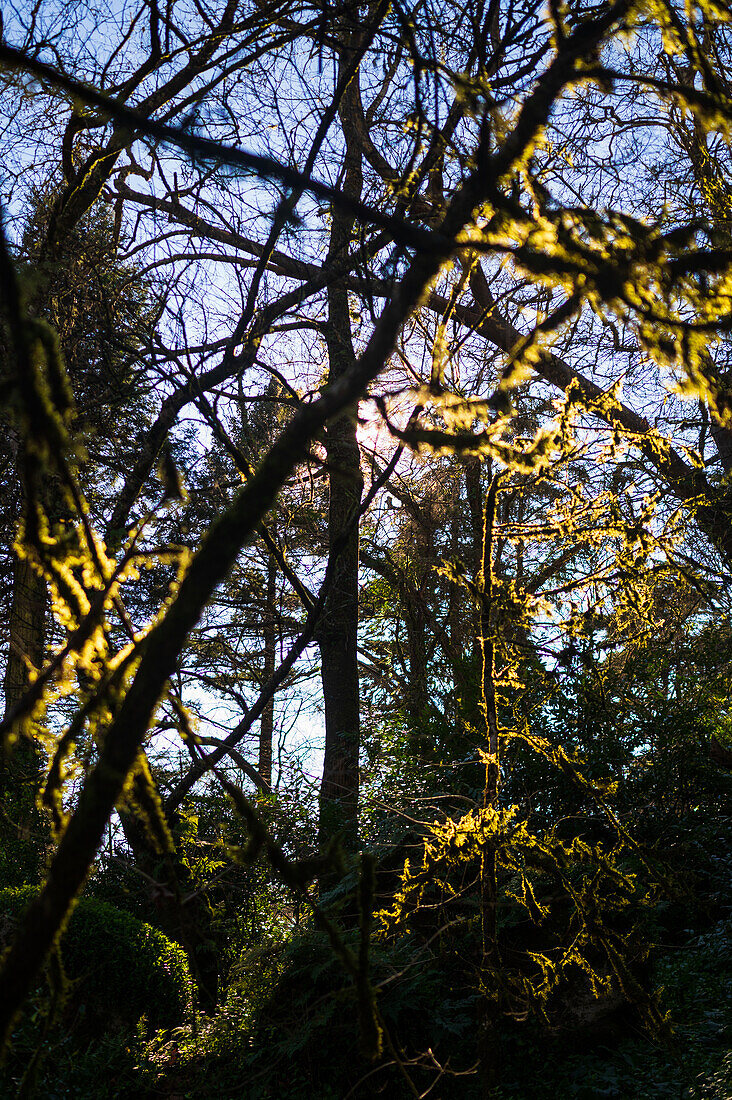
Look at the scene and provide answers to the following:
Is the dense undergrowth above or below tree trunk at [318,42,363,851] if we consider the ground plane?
below

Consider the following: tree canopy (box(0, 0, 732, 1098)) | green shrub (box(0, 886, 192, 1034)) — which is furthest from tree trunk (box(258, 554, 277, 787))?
green shrub (box(0, 886, 192, 1034))

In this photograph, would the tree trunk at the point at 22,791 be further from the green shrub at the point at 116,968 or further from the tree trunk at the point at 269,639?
the tree trunk at the point at 269,639

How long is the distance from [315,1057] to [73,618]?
13.6ft

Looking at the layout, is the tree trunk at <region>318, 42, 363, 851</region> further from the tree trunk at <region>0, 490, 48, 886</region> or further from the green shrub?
the tree trunk at <region>0, 490, 48, 886</region>

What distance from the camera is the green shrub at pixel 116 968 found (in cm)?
575

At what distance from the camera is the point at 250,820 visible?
1260 millimetres

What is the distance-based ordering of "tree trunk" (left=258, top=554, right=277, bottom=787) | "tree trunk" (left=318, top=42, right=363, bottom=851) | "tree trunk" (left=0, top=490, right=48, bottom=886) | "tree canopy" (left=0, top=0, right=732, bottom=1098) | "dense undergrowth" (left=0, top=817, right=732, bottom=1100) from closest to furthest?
"tree canopy" (left=0, top=0, right=732, bottom=1098) → "dense undergrowth" (left=0, top=817, right=732, bottom=1100) → "tree trunk" (left=318, top=42, right=363, bottom=851) → "tree trunk" (left=258, top=554, right=277, bottom=787) → "tree trunk" (left=0, top=490, right=48, bottom=886)

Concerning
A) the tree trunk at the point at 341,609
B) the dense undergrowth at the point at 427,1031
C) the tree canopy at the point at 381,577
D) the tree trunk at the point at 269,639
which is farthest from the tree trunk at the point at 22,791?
the tree trunk at the point at 341,609

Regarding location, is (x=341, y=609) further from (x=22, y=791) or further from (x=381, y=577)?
(x=22, y=791)

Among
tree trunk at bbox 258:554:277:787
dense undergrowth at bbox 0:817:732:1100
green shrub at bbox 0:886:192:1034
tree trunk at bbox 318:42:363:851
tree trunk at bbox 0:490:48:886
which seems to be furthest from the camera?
tree trunk at bbox 0:490:48:886

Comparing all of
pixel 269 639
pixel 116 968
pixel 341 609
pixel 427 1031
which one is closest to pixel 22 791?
pixel 116 968

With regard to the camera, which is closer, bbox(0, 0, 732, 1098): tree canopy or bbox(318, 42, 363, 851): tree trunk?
bbox(0, 0, 732, 1098): tree canopy

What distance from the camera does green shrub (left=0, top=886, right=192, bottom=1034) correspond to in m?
5.75

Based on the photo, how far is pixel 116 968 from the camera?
5871 millimetres
